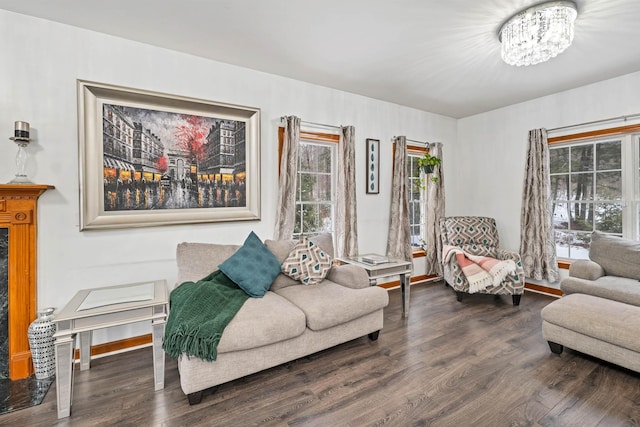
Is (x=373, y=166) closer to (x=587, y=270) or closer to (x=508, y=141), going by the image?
(x=508, y=141)

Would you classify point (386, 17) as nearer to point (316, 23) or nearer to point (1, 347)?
point (316, 23)

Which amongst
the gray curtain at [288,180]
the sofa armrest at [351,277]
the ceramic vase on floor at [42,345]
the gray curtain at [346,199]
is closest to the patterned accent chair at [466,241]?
the gray curtain at [346,199]

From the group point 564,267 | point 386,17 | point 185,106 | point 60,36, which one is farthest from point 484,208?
point 60,36

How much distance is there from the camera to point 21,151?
86.7 inches

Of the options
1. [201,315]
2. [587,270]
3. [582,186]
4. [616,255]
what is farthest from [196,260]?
[582,186]

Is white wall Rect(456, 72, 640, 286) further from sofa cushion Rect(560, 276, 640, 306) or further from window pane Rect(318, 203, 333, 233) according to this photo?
window pane Rect(318, 203, 333, 233)

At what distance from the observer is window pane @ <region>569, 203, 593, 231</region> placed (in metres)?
3.70

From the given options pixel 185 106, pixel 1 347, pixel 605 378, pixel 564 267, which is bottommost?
pixel 605 378

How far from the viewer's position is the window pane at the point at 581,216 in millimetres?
3701

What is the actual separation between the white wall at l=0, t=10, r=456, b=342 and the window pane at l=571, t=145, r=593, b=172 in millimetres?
3696

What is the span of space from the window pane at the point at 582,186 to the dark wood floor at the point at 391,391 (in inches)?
81.2

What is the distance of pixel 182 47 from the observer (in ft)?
8.86

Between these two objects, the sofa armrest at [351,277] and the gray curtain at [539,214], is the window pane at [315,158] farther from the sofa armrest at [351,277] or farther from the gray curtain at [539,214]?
the gray curtain at [539,214]

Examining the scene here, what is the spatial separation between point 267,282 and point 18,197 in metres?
1.86
